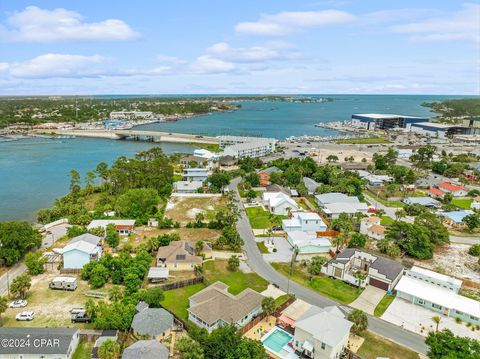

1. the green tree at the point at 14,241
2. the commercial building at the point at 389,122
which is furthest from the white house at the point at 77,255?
the commercial building at the point at 389,122

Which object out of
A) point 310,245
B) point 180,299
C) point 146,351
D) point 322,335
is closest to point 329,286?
point 310,245

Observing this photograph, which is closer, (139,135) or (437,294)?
(437,294)

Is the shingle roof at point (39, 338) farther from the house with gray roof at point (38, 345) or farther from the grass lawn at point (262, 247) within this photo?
the grass lawn at point (262, 247)

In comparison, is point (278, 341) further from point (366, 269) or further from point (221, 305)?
point (366, 269)

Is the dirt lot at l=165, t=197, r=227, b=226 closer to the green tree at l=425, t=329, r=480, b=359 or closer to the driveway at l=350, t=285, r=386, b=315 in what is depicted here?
the driveway at l=350, t=285, r=386, b=315

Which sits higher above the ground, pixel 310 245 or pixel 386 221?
pixel 310 245

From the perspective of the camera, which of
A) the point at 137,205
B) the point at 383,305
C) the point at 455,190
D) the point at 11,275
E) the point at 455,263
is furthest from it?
the point at 455,190

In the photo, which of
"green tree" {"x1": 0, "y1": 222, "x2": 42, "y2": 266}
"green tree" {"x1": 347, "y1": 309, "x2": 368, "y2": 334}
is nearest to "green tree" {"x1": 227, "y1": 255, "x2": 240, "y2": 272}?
"green tree" {"x1": 347, "y1": 309, "x2": 368, "y2": 334}
